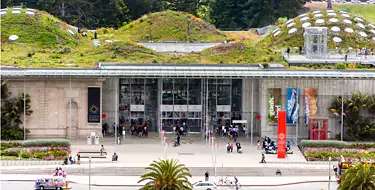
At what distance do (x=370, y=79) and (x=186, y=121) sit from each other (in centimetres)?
1764

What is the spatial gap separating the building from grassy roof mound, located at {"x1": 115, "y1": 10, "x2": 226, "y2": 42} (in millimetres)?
29341

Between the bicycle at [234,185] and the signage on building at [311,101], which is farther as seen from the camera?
the signage on building at [311,101]

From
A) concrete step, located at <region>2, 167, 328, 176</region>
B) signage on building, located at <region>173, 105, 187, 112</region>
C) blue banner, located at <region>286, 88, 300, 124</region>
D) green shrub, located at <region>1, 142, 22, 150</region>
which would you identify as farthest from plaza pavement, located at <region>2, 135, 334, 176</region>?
green shrub, located at <region>1, 142, 22, 150</region>

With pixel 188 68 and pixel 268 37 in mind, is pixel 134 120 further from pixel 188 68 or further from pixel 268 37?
pixel 268 37

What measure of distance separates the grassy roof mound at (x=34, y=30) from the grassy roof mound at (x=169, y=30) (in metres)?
8.35

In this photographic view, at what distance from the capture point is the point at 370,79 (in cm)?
10988

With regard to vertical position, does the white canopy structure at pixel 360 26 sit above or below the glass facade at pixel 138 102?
above

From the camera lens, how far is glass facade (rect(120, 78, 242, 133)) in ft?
373

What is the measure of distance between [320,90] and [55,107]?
2420cm

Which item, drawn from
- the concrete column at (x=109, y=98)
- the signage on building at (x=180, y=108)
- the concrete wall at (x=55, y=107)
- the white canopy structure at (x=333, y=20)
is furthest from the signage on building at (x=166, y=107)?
the white canopy structure at (x=333, y=20)

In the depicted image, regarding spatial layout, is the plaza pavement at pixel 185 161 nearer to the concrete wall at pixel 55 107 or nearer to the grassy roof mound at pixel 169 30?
the concrete wall at pixel 55 107

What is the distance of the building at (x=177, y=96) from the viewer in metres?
109

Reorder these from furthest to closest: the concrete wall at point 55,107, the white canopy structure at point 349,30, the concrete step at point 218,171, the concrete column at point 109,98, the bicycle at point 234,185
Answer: the white canopy structure at point 349,30
the concrete column at point 109,98
the concrete wall at point 55,107
the concrete step at point 218,171
the bicycle at point 234,185

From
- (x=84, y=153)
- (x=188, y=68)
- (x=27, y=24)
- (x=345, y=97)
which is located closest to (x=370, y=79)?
(x=345, y=97)
